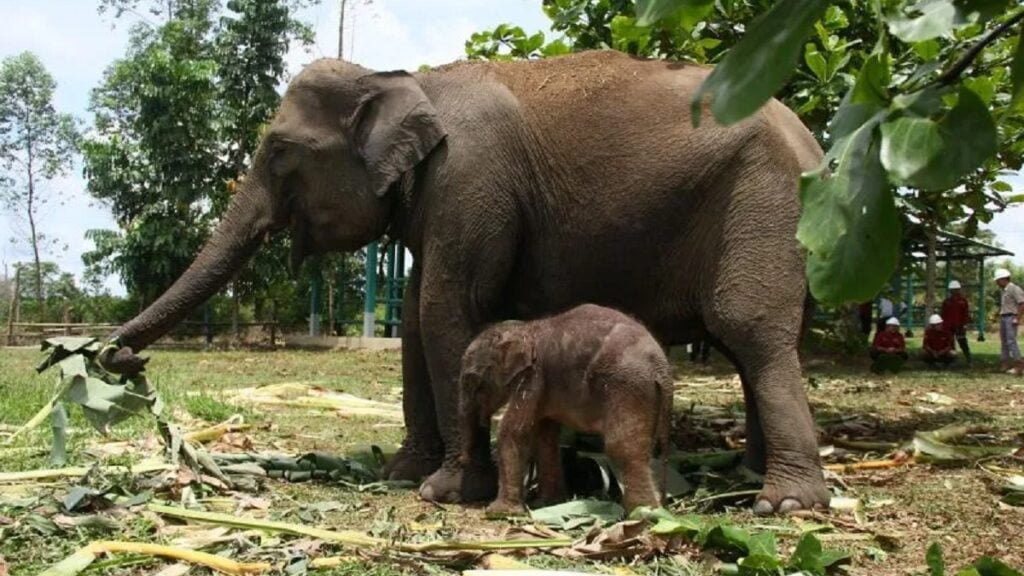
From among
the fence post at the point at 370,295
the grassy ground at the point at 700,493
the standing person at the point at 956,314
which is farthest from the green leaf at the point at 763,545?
the fence post at the point at 370,295

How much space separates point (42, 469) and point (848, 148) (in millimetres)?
5142

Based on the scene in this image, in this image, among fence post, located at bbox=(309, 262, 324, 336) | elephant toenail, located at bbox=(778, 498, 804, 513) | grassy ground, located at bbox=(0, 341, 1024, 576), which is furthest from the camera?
fence post, located at bbox=(309, 262, 324, 336)

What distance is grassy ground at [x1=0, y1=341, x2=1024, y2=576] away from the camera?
3.88m

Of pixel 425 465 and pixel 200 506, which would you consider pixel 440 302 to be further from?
pixel 200 506

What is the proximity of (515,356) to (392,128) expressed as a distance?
1546 millimetres

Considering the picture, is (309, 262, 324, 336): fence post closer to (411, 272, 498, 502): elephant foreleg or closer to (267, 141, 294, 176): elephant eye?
(267, 141, 294, 176): elephant eye

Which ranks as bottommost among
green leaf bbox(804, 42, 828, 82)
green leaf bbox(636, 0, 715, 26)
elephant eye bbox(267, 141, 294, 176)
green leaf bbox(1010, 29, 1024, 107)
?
green leaf bbox(1010, 29, 1024, 107)

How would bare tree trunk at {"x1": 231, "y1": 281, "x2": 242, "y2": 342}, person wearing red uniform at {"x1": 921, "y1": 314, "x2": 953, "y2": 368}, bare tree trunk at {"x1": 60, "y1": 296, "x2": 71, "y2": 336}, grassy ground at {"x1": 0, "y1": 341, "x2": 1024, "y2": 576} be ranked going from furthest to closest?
bare tree trunk at {"x1": 60, "y1": 296, "x2": 71, "y2": 336}, bare tree trunk at {"x1": 231, "y1": 281, "x2": 242, "y2": 342}, person wearing red uniform at {"x1": 921, "y1": 314, "x2": 953, "y2": 368}, grassy ground at {"x1": 0, "y1": 341, "x2": 1024, "y2": 576}

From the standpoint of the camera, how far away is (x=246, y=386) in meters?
11.1

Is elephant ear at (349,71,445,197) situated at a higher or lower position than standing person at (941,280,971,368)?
higher

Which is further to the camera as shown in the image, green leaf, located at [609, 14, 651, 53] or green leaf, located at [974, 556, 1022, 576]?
green leaf, located at [609, 14, 651, 53]

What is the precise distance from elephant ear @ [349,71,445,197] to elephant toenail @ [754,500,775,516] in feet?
7.81

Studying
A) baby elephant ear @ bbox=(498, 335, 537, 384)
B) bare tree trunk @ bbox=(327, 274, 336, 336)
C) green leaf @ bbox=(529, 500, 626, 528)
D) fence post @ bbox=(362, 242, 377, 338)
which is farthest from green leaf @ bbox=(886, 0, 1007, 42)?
bare tree trunk @ bbox=(327, 274, 336, 336)

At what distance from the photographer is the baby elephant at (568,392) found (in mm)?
4375
